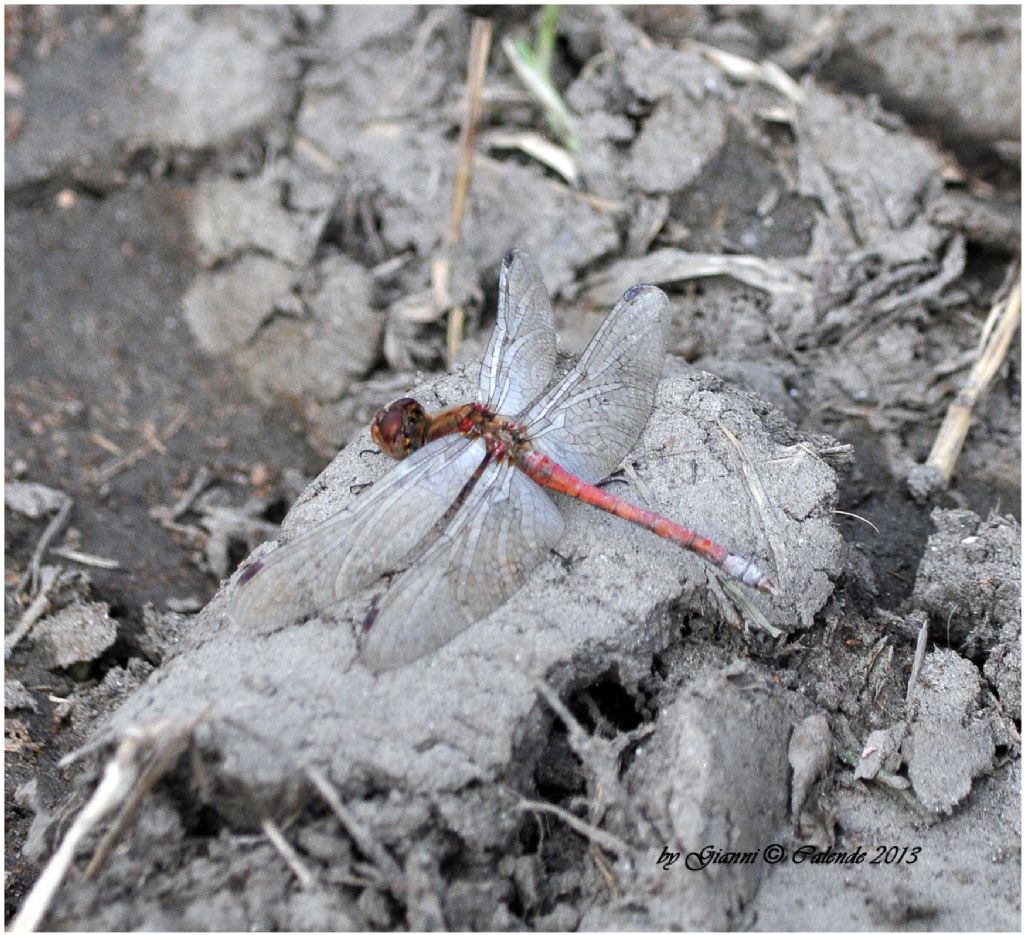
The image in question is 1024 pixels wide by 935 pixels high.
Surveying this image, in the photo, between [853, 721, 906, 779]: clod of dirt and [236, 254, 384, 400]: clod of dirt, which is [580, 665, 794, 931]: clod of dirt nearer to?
[853, 721, 906, 779]: clod of dirt

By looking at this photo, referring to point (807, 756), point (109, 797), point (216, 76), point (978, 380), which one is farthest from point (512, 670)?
point (216, 76)

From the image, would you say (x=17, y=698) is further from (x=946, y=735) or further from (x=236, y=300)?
(x=946, y=735)

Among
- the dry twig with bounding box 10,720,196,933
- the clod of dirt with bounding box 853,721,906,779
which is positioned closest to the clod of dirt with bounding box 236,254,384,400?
the dry twig with bounding box 10,720,196,933

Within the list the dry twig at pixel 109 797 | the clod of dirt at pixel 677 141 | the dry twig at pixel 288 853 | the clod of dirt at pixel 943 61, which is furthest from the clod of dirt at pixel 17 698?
the clod of dirt at pixel 943 61

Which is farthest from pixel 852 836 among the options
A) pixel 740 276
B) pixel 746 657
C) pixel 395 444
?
pixel 740 276

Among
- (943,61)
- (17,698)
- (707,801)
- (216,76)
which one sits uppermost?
(943,61)

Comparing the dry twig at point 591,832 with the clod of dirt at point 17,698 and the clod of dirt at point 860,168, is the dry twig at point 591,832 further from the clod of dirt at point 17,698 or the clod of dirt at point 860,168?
the clod of dirt at point 860,168
